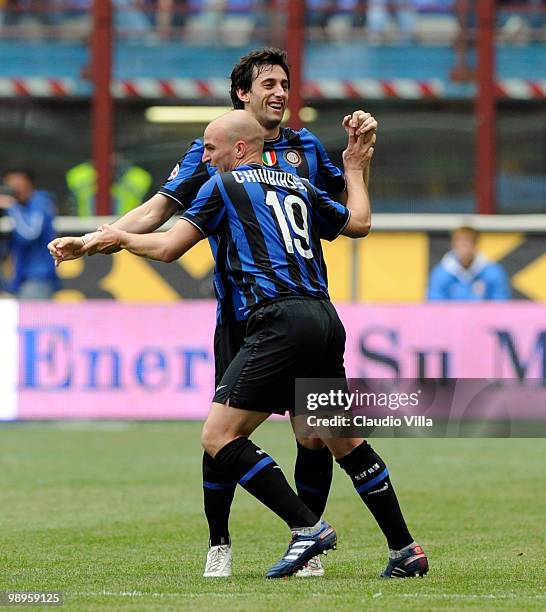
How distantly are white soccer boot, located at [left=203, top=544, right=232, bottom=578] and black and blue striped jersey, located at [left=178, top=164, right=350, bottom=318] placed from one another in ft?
3.45

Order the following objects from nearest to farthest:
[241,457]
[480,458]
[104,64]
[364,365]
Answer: [241,457]
[480,458]
[364,365]
[104,64]

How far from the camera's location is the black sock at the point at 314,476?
23.0 feet

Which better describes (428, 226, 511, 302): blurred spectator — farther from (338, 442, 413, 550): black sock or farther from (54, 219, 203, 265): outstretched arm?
(54, 219, 203, 265): outstretched arm

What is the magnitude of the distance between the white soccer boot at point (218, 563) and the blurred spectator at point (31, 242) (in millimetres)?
9978

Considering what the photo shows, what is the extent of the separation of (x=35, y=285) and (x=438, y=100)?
6608 mm

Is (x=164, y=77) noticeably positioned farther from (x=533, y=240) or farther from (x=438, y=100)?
(x=533, y=240)

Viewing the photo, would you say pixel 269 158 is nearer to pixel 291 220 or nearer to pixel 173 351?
pixel 291 220

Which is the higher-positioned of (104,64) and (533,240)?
(104,64)

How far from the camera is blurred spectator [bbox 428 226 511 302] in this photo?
15.7 m

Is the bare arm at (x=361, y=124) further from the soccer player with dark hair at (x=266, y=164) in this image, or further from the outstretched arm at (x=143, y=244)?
the outstretched arm at (x=143, y=244)

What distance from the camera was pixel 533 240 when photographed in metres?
17.7

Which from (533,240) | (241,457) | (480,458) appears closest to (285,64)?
(241,457)

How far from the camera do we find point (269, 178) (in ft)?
21.2
